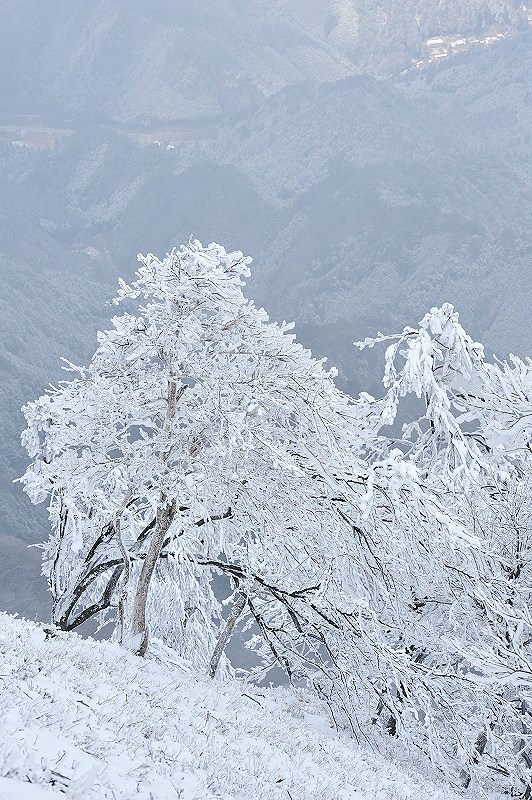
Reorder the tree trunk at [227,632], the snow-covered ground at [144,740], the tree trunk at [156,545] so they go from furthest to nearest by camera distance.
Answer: the tree trunk at [227,632] → the tree trunk at [156,545] → the snow-covered ground at [144,740]

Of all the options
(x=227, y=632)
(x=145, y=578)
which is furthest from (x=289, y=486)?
(x=227, y=632)

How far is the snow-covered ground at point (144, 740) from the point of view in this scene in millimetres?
4398

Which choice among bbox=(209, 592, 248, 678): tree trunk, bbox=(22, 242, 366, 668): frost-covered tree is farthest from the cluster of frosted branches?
bbox=(209, 592, 248, 678): tree trunk

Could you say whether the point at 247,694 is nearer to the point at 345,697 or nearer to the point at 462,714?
the point at 345,697

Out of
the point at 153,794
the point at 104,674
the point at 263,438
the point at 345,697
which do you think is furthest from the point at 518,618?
the point at 153,794

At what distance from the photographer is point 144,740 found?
5309 millimetres

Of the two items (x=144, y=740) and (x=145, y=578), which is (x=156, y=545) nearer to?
(x=145, y=578)

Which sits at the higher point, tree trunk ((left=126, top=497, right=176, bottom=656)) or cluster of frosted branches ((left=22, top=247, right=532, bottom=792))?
cluster of frosted branches ((left=22, top=247, right=532, bottom=792))

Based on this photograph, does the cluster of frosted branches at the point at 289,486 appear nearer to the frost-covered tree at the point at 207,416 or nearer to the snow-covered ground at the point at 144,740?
the frost-covered tree at the point at 207,416

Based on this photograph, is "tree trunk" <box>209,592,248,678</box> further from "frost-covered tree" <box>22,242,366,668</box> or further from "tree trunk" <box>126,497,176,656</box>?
"tree trunk" <box>126,497,176,656</box>

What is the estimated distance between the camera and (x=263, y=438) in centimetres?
823

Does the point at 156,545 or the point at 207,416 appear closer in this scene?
the point at 207,416

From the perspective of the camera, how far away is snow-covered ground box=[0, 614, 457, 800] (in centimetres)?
440

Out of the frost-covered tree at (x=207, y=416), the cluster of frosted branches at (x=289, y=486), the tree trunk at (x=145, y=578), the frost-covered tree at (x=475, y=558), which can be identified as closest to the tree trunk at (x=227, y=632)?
the cluster of frosted branches at (x=289, y=486)
